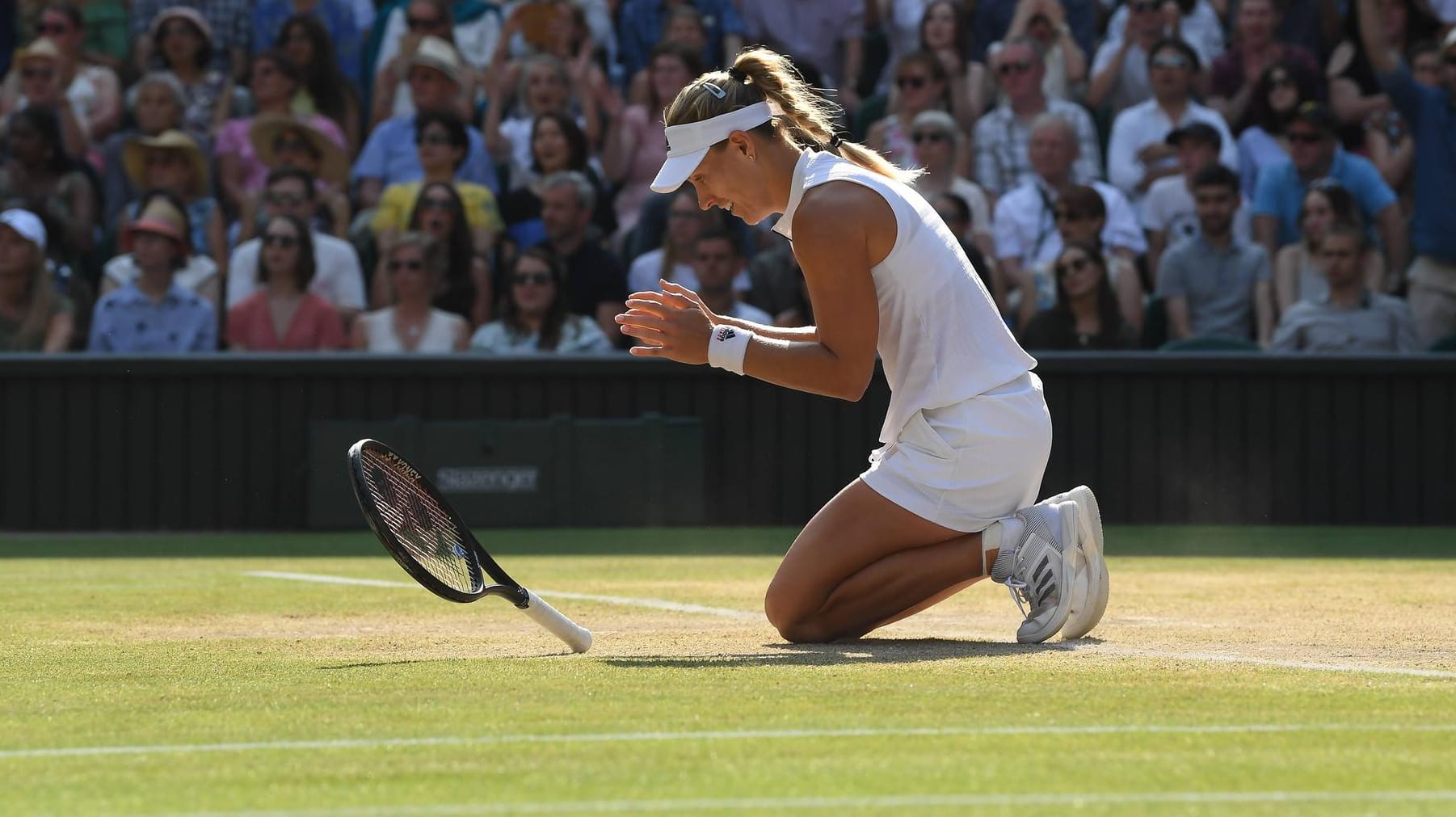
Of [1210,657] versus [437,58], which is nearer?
[1210,657]

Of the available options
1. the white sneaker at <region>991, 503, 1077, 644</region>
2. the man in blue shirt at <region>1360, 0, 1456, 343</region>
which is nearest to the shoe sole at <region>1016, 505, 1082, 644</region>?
the white sneaker at <region>991, 503, 1077, 644</region>

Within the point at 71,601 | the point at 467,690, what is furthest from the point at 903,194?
the point at 71,601

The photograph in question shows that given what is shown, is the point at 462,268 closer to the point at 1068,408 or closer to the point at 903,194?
the point at 1068,408

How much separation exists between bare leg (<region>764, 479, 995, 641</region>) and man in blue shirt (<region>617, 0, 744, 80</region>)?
30.7 feet

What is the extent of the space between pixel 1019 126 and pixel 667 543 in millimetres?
4209

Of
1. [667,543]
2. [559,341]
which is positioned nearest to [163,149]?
[559,341]

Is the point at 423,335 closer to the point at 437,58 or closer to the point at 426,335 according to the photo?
the point at 426,335

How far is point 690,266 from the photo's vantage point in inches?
504

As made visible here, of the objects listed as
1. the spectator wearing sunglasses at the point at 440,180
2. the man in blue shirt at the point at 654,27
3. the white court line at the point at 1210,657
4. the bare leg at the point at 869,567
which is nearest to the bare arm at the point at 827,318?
the bare leg at the point at 869,567

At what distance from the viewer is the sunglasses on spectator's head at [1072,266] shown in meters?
12.0

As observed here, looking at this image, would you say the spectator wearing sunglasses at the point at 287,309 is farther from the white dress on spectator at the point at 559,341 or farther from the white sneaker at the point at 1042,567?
the white sneaker at the point at 1042,567

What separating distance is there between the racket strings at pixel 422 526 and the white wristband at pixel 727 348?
2.84 feet

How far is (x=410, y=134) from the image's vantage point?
46.2 ft

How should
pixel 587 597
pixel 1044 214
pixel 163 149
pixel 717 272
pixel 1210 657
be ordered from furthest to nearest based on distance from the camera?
pixel 163 149 → pixel 1044 214 → pixel 717 272 → pixel 587 597 → pixel 1210 657
